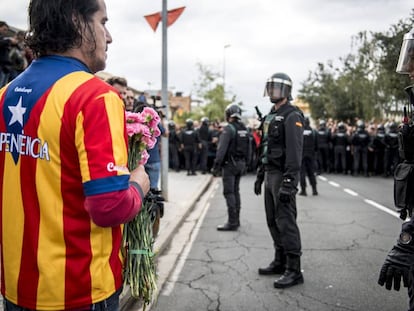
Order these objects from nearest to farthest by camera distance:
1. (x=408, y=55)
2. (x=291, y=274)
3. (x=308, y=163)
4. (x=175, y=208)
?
(x=408, y=55)
(x=291, y=274)
(x=175, y=208)
(x=308, y=163)

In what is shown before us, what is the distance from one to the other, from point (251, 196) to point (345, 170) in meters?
8.54

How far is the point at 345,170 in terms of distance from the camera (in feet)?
63.0

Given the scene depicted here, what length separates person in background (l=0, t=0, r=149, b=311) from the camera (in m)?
1.59

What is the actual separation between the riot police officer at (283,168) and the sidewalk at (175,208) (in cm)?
132

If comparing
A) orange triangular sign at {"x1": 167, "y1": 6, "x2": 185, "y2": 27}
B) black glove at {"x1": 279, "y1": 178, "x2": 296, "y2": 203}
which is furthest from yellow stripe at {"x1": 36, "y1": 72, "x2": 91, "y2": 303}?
orange triangular sign at {"x1": 167, "y1": 6, "x2": 185, "y2": 27}

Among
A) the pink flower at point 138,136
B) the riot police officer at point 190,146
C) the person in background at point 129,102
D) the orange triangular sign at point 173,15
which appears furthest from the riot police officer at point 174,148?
the pink flower at point 138,136

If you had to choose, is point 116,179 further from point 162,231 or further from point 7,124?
point 162,231

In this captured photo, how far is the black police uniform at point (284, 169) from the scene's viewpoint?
15.3 ft

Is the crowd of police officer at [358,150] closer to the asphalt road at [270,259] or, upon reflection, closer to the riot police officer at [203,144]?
the riot police officer at [203,144]

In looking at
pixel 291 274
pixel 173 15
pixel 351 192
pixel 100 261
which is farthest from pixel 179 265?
pixel 351 192

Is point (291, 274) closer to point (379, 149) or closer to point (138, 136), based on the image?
point (138, 136)

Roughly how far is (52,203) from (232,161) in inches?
248

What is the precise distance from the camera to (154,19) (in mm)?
9992

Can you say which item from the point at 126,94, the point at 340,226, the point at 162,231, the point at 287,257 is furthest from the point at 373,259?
the point at 126,94
